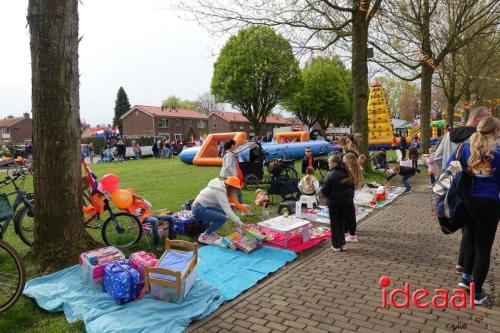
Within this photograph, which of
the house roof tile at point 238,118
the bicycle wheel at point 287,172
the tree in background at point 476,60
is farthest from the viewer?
the house roof tile at point 238,118

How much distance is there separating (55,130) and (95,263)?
1.80 meters

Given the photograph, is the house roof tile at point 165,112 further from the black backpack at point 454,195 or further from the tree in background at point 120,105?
the black backpack at point 454,195

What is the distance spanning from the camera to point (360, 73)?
45.7 feet

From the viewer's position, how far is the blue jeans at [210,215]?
6.46 meters

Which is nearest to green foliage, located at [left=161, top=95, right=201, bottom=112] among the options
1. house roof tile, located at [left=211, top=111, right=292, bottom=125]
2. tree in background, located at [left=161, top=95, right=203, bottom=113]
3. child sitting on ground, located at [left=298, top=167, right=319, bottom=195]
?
tree in background, located at [left=161, top=95, right=203, bottom=113]

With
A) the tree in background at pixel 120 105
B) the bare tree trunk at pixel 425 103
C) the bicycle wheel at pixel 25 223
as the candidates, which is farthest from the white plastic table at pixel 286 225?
the tree in background at pixel 120 105

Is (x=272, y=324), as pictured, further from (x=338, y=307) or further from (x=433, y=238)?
(x=433, y=238)

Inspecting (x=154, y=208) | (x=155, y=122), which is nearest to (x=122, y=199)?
(x=154, y=208)

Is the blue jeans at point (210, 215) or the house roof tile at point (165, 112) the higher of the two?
the house roof tile at point (165, 112)

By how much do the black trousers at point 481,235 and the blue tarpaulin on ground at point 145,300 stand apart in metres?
2.47

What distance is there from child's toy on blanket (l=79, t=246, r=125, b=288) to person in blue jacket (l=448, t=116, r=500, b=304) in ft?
13.9

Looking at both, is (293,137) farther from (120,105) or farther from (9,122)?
(9,122)

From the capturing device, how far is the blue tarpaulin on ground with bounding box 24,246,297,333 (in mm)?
3779

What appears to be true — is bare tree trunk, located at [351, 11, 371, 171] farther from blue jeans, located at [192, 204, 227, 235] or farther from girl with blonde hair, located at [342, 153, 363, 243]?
blue jeans, located at [192, 204, 227, 235]
